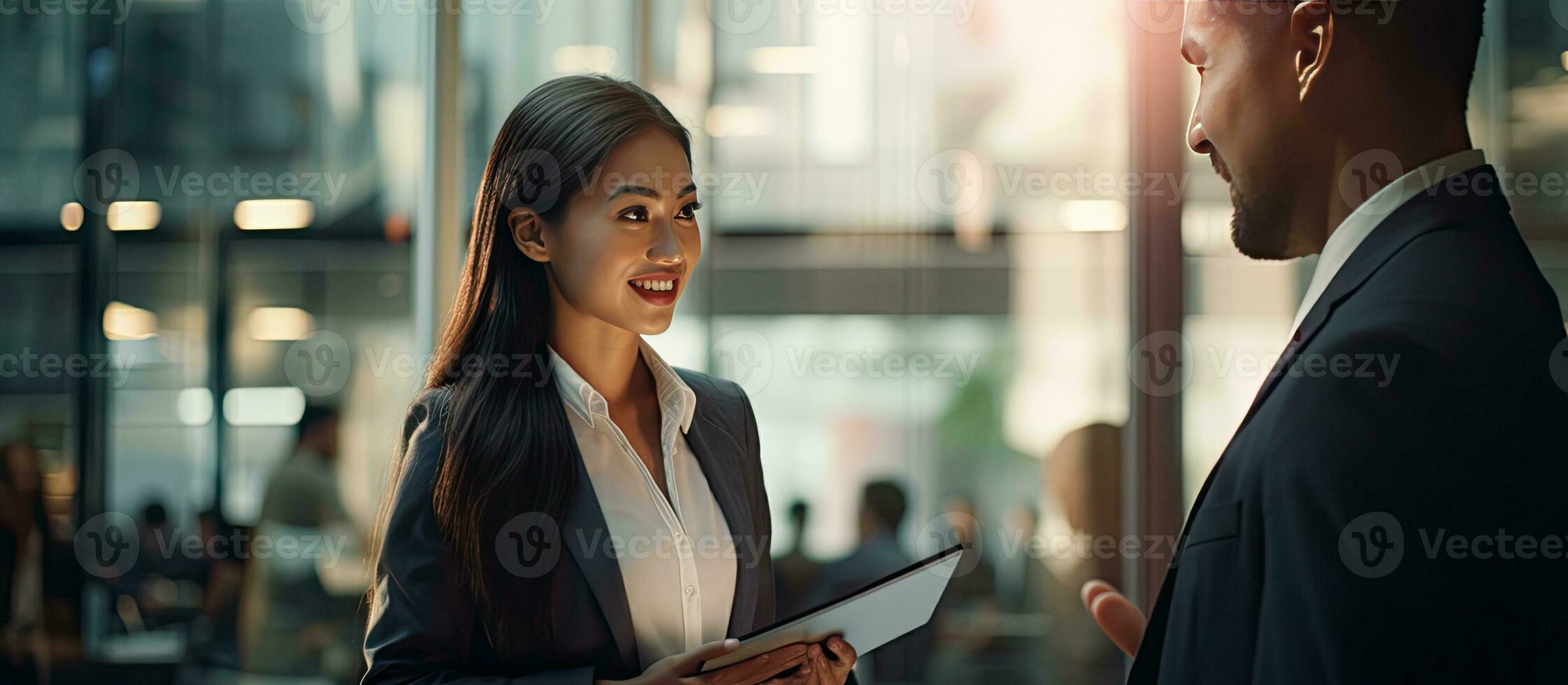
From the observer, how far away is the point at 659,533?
160 centimetres

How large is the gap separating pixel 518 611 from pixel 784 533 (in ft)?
5.79

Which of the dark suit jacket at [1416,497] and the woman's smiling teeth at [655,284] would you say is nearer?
the dark suit jacket at [1416,497]

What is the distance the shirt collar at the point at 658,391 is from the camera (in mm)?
1627

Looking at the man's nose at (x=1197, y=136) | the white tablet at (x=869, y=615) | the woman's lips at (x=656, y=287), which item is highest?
the man's nose at (x=1197, y=136)

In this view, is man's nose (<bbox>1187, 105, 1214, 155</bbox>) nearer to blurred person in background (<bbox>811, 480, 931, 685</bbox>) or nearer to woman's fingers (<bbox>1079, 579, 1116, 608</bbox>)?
woman's fingers (<bbox>1079, 579, 1116, 608</bbox>)

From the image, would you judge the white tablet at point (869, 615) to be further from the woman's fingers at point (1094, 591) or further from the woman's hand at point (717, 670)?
the woman's fingers at point (1094, 591)

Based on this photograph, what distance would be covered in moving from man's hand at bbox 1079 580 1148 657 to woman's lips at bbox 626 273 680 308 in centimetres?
74

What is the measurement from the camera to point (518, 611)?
5.00ft

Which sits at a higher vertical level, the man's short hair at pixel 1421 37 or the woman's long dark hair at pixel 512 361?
the man's short hair at pixel 1421 37

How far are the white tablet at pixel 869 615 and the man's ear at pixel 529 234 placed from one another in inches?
25.2

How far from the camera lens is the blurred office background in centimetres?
321

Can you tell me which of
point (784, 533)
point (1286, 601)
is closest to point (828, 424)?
point (784, 533)

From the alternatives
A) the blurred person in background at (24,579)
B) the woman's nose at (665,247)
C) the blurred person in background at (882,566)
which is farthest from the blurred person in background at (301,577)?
the woman's nose at (665,247)

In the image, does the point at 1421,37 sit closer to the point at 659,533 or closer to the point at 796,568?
the point at 659,533
